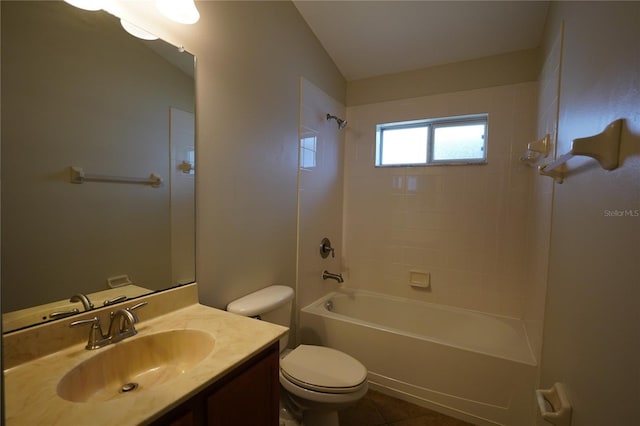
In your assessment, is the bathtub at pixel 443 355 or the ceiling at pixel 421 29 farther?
the ceiling at pixel 421 29

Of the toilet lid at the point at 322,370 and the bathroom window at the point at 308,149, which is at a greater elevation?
the bathroom window at the point at 308,149

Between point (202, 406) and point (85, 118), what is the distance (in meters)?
1.02

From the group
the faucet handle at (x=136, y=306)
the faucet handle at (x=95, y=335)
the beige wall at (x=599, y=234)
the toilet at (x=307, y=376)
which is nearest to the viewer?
the beige wall at (x=599, y=234)

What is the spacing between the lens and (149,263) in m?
1.20

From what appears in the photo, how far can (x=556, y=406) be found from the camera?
107 centimetres

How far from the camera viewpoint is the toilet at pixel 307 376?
1396 mm

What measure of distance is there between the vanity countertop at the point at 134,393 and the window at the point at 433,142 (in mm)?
2029

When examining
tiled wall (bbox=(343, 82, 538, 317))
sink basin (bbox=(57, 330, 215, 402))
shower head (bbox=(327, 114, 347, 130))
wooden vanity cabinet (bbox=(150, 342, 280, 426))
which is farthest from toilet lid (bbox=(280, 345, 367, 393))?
shower head (bbox=(327, 114, 347, 130))

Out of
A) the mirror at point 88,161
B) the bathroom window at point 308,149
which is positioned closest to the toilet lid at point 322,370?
the mirror at point 88,161

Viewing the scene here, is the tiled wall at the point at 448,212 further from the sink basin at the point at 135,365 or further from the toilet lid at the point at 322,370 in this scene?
the sink basin at the point at 135,365

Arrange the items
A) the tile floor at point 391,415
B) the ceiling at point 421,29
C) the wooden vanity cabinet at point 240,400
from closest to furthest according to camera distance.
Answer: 1. the wooden vanity cabinet at point 240,400
2. the tile floor at point 391,415
3. the ceiling at point 421,29

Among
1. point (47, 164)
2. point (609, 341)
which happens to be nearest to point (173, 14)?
point (47, 164)

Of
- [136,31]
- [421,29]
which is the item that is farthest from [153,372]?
[421,29]

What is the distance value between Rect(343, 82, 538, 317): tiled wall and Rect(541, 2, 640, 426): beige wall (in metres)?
0.93
